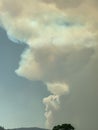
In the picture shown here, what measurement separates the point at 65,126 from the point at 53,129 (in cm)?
572

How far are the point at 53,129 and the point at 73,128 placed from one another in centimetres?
882

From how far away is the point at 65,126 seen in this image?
15200 cm

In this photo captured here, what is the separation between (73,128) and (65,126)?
3.49 metres

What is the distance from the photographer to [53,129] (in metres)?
150

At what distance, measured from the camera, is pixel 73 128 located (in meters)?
152
